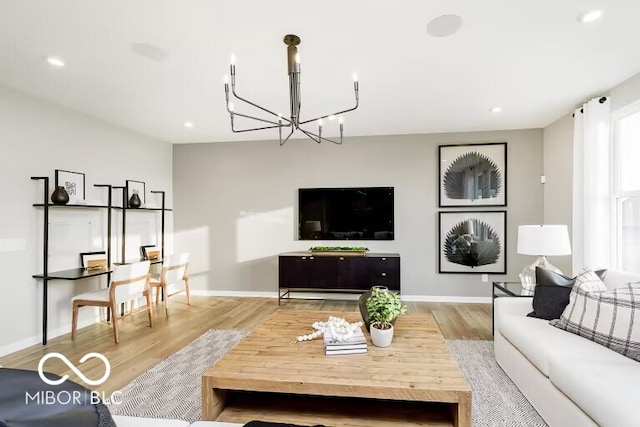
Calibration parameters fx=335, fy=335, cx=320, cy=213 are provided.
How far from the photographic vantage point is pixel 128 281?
11.6 ft

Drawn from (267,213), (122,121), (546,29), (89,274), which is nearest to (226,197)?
(267,213)

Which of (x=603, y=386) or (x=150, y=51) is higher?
(x=150, y=51)

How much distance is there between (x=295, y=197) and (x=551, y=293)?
11.8ft

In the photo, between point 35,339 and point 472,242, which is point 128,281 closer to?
point 35,339

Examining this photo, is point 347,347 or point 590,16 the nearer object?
point 347,347

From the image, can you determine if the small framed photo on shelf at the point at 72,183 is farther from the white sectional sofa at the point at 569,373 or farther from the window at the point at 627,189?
the window at the point at 627,189

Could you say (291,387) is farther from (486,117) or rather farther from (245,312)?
(486,117)

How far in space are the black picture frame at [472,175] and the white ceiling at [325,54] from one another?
89 centimetres

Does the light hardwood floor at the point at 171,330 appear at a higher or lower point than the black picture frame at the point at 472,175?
lower

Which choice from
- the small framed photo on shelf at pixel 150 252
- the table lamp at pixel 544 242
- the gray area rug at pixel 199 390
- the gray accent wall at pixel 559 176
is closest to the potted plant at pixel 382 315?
the gray area rug at pixel 199 390

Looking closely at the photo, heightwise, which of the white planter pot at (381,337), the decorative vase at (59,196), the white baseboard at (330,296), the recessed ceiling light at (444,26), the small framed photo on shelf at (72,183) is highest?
the recessed ceiling light at (444,26)

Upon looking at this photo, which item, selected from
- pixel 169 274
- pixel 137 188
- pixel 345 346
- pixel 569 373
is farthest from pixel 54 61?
pixel 569 373

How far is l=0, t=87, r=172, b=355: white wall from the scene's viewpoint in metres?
3.17

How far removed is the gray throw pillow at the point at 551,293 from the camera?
2.49 m
